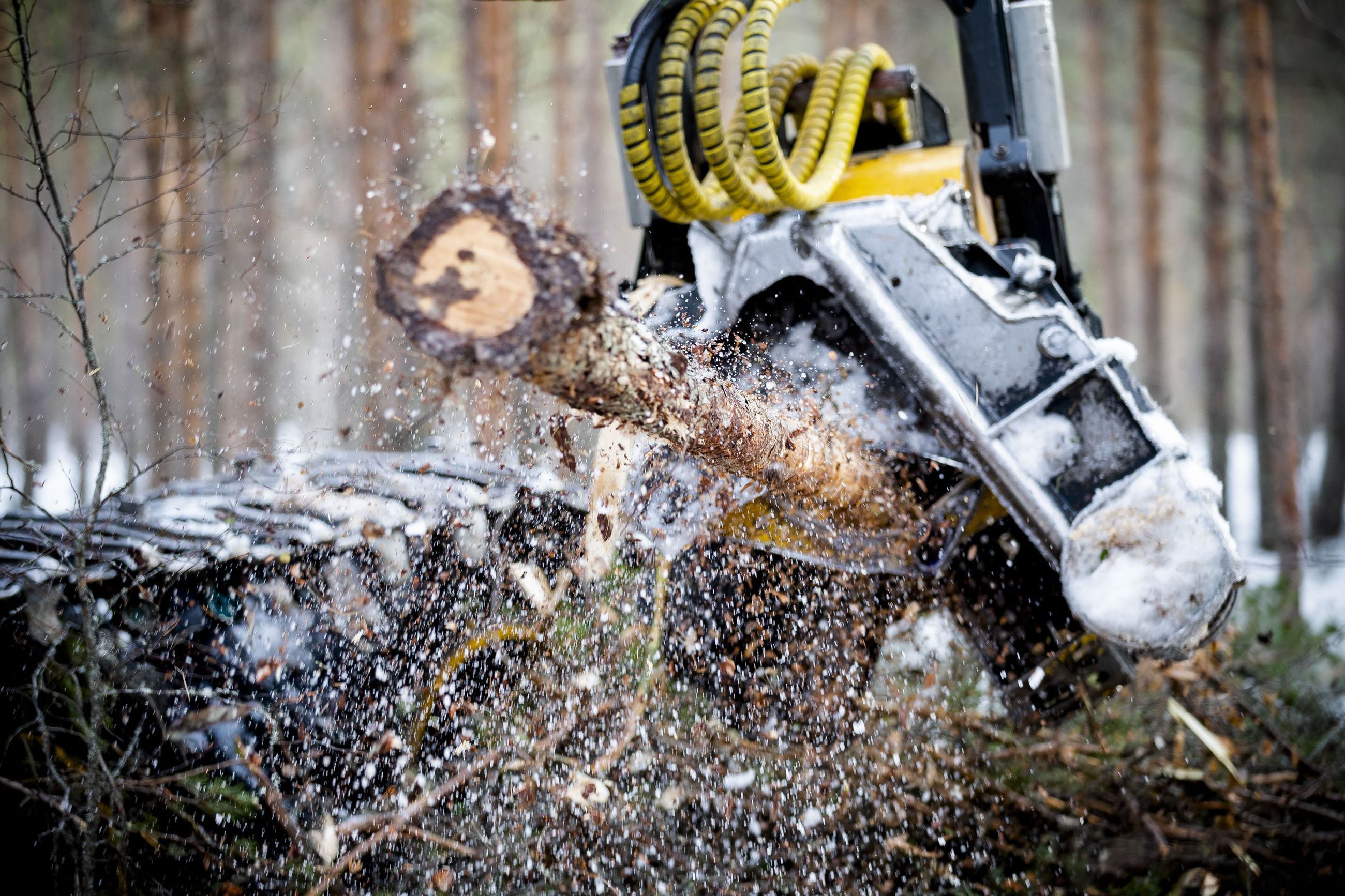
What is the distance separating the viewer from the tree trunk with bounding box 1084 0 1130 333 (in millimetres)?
13273

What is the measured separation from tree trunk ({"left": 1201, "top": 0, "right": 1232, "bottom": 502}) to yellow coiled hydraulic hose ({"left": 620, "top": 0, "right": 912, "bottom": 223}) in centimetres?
609

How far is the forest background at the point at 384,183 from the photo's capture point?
15.8 feet

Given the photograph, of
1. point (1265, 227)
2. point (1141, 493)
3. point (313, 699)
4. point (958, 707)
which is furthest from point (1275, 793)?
point (1265, 227)

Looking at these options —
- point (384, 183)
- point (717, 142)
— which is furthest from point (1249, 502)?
point (717, 142)

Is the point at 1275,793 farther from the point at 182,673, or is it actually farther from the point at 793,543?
the point at 182,673

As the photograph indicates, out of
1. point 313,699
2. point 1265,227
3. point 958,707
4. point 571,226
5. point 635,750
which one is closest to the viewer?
point 571,226

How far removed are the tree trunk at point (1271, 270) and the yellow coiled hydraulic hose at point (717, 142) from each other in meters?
4.91

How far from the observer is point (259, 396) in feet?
33.8

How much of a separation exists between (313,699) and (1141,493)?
2614 millimetres

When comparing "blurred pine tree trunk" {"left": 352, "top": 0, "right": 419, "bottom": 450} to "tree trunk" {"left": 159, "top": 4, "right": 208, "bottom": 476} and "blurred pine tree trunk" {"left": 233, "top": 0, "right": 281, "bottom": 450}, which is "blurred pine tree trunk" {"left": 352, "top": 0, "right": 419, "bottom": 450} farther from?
"tree trunk" {"left": 159, "top": 4, "right": 208, "bottom": 476}

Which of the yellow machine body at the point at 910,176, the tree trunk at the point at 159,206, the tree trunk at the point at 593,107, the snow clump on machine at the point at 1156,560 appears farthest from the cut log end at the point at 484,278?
the tree trunk at the point at 593,107

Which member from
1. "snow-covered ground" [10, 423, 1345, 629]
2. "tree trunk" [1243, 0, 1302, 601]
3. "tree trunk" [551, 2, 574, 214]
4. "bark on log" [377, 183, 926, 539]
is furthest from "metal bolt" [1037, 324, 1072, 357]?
"tree trunk" [551, 2, 574, 214]

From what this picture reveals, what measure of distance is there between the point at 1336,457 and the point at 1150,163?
3.36 metres

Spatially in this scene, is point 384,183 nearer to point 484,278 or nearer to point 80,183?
point 80,183
